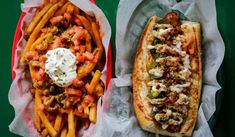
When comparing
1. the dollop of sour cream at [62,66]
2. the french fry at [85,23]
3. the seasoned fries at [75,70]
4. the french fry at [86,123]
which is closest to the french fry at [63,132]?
the seasoned fries at [75,70]

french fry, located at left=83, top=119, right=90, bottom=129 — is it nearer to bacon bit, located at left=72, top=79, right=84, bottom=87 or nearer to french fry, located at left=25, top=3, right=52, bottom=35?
bacon bit, located at left=72, top=79, right=84, bottom=87

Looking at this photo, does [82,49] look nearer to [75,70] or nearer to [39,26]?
[75,70]

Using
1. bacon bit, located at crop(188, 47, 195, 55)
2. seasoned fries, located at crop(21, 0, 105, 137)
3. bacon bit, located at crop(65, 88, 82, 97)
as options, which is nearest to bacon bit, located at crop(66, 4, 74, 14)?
seasoned fries, located at crop(21, 0, 105, 137)

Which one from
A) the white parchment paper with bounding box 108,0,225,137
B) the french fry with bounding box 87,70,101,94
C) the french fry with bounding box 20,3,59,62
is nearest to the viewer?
the white parchment paper with bounding box 108,0,225,137

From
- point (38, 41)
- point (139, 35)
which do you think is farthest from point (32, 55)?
point (139, 35)

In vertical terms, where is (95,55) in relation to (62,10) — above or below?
below

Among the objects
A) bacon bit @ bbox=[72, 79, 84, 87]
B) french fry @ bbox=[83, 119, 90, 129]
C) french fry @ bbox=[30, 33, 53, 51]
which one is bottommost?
french fry @ bbox=[83, 119, 90, 129]
